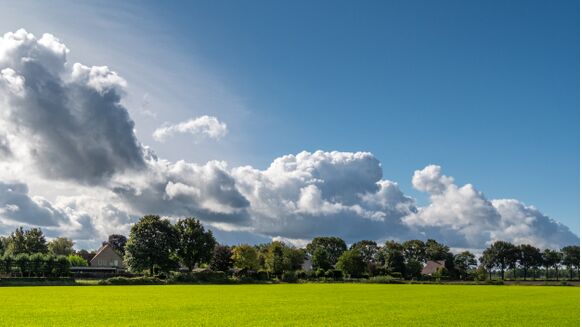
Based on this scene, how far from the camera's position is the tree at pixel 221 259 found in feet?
500

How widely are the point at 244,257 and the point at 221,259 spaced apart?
20.5ft

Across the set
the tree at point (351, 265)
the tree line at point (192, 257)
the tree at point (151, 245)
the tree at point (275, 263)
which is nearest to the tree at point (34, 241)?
the tree line at point (192, 257)

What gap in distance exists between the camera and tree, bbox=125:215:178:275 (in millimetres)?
124875

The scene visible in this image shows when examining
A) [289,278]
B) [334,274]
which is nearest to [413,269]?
[334,274]

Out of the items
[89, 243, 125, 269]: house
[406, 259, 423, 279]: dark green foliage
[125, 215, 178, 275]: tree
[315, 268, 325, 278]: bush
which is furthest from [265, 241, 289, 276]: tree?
[89, 243, 125, 269]: house

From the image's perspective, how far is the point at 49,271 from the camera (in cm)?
11238

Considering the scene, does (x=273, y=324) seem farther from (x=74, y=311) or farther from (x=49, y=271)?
(x=49, y=271)

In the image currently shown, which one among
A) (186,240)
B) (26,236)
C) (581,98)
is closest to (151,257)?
(186,240)

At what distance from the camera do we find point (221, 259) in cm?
15288

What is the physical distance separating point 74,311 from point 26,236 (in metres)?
130

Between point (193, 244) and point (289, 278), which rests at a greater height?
point (193, 244)

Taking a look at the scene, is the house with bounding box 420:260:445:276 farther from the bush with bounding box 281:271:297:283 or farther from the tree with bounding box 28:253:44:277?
the tree with bounding box 28:253:44:277

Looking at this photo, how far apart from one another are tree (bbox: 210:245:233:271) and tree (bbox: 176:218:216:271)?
1872cm

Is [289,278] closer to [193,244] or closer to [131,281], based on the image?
[193,244]
